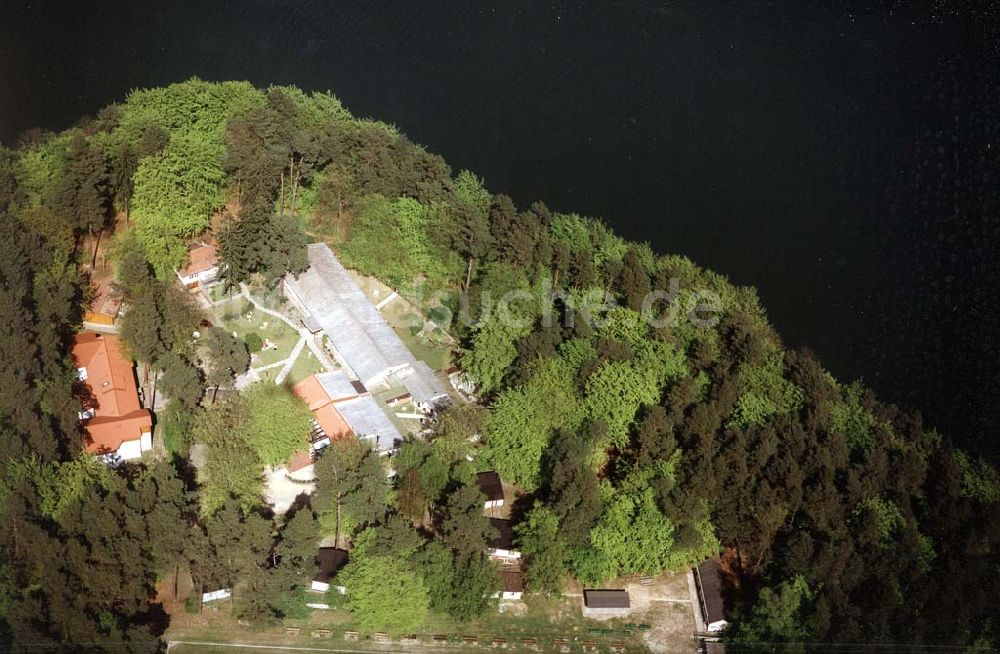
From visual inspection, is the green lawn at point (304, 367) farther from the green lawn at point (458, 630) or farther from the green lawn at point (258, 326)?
the green lawn at point (458, 630)

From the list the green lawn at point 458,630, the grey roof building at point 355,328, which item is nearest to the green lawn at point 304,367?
the grey roof building at point 355,328

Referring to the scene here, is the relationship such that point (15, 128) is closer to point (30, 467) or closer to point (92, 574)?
point (30, 467)

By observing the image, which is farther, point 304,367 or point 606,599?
point 304,367

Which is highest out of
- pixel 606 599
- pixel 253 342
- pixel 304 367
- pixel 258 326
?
pixel 258 326
